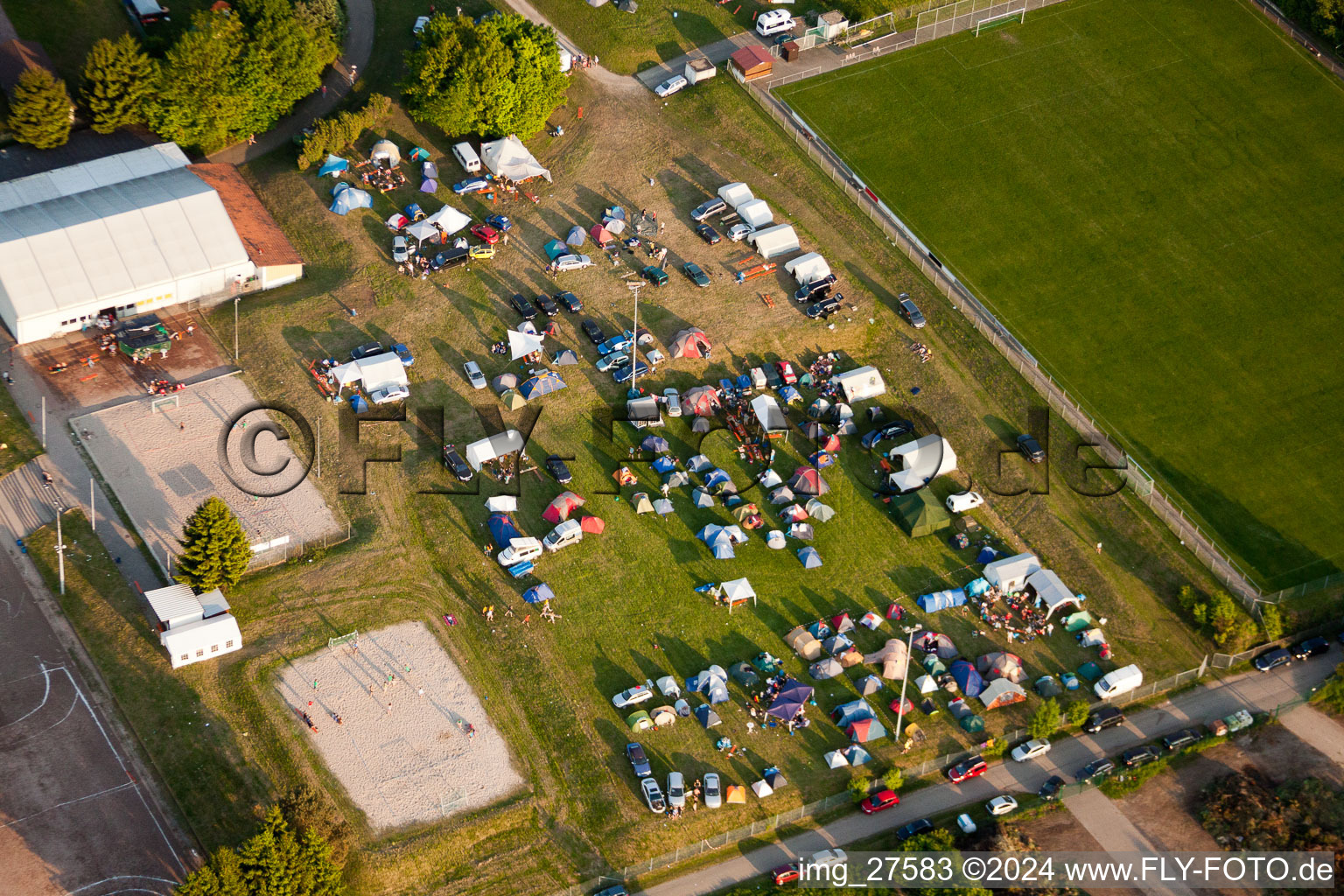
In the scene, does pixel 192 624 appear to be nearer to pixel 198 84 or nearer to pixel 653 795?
pixel 653 795

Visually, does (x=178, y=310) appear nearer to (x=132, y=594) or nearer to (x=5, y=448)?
(x=5, y=448)

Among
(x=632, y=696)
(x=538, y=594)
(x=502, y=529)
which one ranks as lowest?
(x=632, y=696)

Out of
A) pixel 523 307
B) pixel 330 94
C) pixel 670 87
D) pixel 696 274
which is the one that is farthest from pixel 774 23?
pixel 523 307

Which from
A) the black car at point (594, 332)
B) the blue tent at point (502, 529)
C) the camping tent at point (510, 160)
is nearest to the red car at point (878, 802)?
the blue tent at point (502, 529)

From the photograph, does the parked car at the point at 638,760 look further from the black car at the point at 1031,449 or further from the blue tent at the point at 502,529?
the black car at the point at 1031,449

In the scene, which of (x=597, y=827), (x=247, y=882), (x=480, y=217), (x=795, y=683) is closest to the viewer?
(x=247, y=882)

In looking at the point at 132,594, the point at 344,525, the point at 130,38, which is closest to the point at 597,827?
the point at 344,525
